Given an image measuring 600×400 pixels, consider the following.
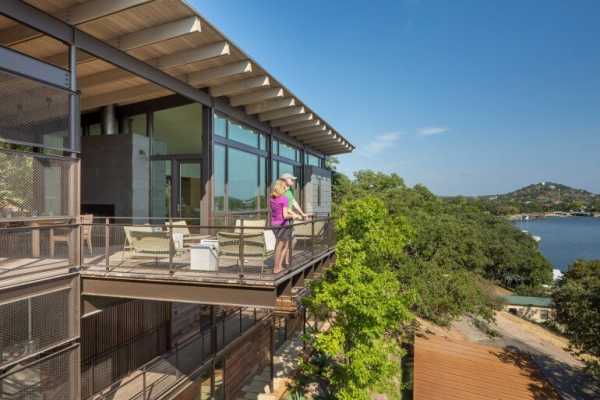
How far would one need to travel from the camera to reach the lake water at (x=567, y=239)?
91.9 m

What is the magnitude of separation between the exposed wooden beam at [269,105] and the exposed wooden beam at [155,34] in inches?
188

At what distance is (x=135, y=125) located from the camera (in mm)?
11359

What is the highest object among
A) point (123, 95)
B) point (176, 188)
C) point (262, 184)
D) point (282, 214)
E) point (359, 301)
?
point (123, 95)

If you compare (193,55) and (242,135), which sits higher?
(193,55)

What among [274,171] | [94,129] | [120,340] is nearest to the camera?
[120,340]

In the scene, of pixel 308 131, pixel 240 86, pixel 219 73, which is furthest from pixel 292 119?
pixel 219 73

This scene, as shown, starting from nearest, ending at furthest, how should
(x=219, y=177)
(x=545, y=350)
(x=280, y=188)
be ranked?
(x=280, y=188), (x=219, y=177), (x=545, y=350)

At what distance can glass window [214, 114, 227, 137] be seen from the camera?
10.5 meters

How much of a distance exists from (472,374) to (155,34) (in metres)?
14.4

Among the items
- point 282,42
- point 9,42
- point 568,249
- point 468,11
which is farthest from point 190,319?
point 568,249

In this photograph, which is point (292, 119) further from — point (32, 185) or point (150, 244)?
point (32, 185)

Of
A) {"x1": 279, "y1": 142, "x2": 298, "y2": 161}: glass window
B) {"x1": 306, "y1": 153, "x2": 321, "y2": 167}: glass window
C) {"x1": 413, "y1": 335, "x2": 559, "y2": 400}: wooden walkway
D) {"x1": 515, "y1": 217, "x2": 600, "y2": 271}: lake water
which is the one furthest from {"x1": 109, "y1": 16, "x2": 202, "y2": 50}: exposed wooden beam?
{"x1": 515, "y1": 217, "x2": 600, "y2": 271}: lake water

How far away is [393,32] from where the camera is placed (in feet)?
89.2

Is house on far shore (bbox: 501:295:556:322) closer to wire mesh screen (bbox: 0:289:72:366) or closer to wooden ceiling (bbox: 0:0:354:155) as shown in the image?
wooden ceiling (bbox: 0:0:354:155)
